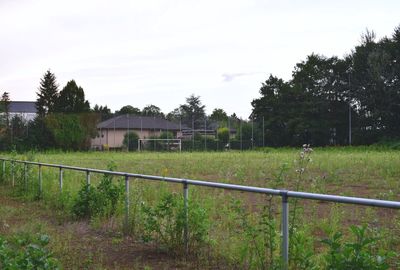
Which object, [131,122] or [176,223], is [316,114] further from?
[176,223]

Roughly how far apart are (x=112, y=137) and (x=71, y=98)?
17505mm

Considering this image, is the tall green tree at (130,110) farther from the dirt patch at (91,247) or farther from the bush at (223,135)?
the dirt patch at (91,247)

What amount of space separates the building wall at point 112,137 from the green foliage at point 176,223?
140ft

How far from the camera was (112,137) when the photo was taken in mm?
54469

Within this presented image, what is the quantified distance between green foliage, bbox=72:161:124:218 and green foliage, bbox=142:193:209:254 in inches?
82.4

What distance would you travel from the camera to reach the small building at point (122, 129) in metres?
51.5

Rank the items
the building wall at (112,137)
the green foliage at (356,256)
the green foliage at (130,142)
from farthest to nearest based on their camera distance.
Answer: the building wall at (112,137)
the green foliage at (130,142)
the green foliage at (356,256)

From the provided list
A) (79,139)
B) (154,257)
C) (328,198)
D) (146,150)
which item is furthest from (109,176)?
(146,150)

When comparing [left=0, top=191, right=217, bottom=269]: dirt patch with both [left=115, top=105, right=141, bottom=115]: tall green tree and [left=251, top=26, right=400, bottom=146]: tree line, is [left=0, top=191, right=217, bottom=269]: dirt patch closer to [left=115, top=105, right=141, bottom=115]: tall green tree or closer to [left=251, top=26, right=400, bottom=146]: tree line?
[left=251, top=26, right=400, bottom=146]: tree line

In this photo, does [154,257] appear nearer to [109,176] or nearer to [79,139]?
[109,176]

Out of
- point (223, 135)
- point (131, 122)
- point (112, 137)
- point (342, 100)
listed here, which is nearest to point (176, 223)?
point (223, 135)

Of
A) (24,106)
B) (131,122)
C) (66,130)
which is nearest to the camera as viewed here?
(66,130)

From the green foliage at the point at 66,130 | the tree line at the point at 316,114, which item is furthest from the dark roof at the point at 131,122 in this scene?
the green foliage at the point at 66,130

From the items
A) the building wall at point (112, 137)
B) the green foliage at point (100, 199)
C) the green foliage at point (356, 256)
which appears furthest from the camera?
the building wall at point (112, 137)
